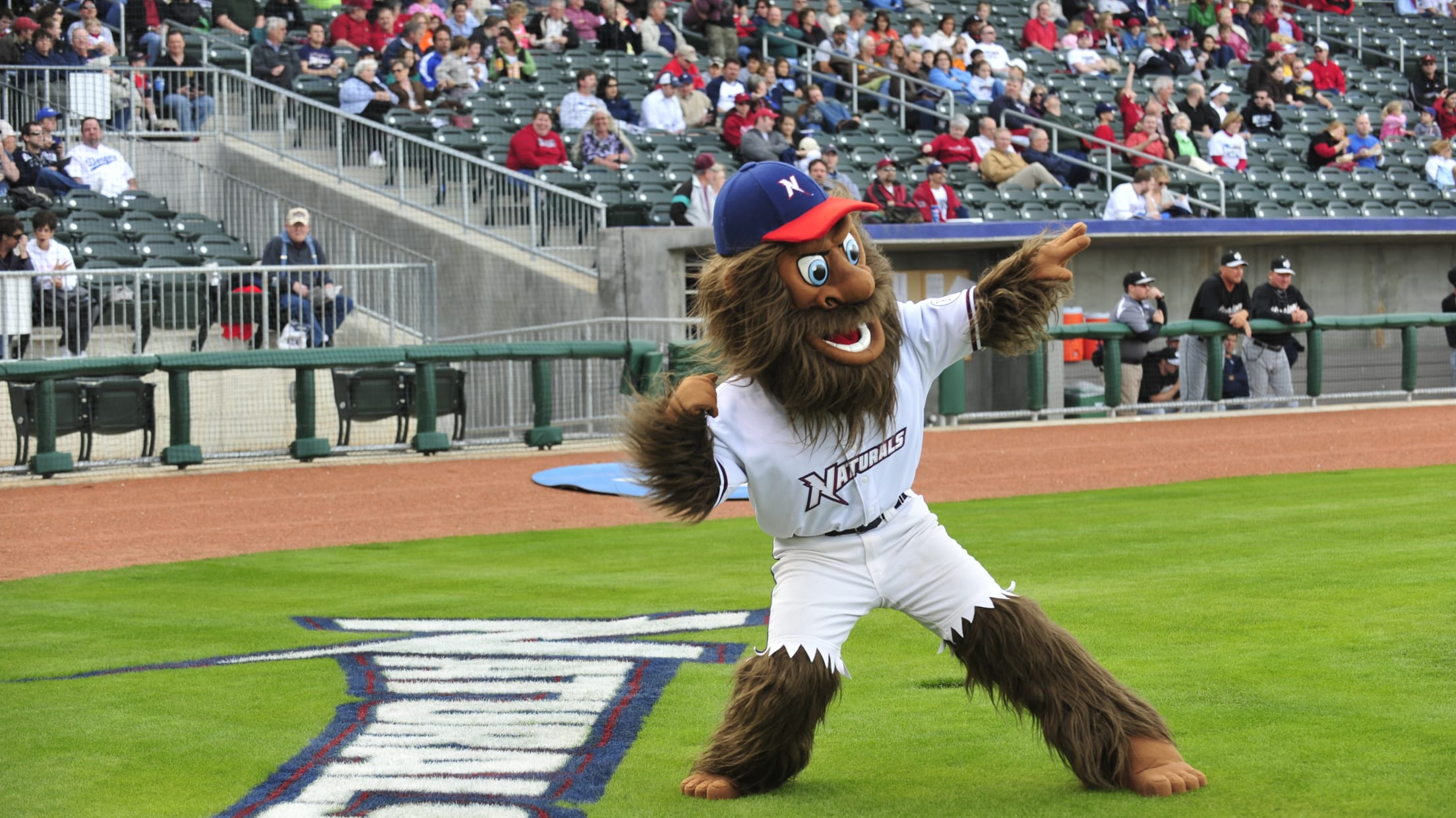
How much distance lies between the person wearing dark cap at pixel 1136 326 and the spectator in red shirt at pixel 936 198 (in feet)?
8.89

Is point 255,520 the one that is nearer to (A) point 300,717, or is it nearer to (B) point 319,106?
(A) point 300,717

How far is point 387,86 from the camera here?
19.5 metres

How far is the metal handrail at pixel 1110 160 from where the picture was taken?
21500 mm

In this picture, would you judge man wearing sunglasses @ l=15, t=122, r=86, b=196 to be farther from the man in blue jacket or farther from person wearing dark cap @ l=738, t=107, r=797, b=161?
person wearing dark cap @ l=738, t=107, r=797, b=161

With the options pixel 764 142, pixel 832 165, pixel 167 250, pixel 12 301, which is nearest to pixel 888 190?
pixel 832 165

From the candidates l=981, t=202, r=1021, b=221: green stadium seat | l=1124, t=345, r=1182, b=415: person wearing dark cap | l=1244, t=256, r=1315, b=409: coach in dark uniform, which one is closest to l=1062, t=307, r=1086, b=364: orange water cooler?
l=1124, t=345, r=1182, b=415: person wearing dark cap

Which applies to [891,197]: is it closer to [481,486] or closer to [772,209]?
[481,486]

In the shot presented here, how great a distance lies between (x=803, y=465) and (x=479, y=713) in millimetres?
1687

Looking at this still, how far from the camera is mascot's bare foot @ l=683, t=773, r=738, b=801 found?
4.21 m

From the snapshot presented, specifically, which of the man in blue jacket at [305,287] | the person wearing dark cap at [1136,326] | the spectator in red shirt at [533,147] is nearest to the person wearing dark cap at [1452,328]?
the person wearing dark cap at [1136,326]

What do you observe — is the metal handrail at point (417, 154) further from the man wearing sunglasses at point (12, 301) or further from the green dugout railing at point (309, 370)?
the man wearing sunglasses at point (12, 301)

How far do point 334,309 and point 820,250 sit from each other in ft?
38.4

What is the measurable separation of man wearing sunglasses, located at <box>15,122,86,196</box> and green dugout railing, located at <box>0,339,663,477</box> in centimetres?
420

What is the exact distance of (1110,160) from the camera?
71.5 ft
